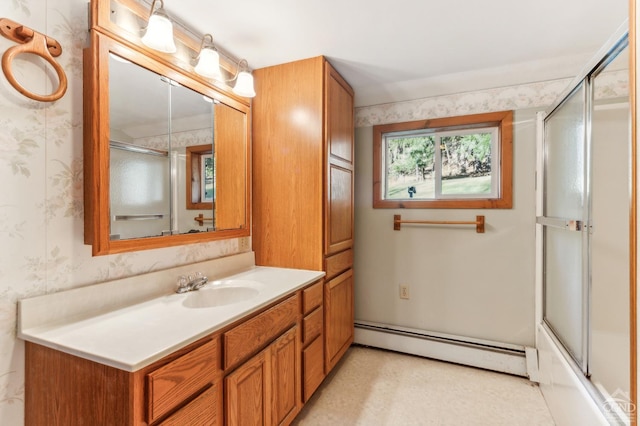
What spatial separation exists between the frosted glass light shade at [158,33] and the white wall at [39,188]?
214mm

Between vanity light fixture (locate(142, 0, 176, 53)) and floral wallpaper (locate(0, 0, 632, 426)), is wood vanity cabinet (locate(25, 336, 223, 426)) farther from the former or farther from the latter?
vanity light fixture (locate(142, 0, 176, 53))

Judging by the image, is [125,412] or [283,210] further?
[283,210]

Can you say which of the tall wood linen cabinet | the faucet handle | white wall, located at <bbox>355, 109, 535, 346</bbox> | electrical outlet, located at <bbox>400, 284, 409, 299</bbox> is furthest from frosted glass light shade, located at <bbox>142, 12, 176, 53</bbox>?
electrical outlet, located at <bbox>400, 284, 409, 299</bbox>

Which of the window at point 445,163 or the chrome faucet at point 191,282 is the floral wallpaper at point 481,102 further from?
the chrome faucet at point 191,282

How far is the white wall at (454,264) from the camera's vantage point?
7.06ft

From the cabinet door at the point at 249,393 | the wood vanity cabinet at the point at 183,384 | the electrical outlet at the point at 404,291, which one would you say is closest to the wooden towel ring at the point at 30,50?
the wood vanity cabinet at the point at 183,384

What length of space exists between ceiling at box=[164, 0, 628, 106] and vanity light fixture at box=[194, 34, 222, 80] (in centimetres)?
13

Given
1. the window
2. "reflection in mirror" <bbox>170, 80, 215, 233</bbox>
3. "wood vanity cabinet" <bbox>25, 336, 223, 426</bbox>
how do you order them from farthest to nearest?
the window
"reflection in mirror" <bbox>170, 80, 215, 233</bbox>
"wood vanity cabinet" <bbox>25, 336, 223, 426</bbox>

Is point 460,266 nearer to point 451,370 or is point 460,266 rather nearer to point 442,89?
point 451,370

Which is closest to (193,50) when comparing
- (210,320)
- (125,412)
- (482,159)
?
(210,320)

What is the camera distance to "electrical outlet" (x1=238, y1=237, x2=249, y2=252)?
1938 millimetres

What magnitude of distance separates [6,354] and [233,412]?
76 centimetres

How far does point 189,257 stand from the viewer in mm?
1588

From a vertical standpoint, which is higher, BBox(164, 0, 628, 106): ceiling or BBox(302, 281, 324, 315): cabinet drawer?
BBox(164, 0, 628, 106): ceiling
